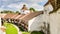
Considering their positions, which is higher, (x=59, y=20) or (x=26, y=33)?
(x=59, y=20)

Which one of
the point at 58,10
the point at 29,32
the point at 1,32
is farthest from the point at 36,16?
the point at 58,10

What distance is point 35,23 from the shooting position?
2048 cm

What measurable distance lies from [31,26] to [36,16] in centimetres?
126

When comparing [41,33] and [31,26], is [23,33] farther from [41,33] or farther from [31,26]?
[41,33]

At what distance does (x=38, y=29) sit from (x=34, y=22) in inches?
42.0

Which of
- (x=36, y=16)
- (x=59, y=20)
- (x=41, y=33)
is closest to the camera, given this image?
(x=59, y=20)

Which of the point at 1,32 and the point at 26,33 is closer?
the point at 1,32

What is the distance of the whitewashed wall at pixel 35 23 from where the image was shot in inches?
792

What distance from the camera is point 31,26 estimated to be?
68.1ft

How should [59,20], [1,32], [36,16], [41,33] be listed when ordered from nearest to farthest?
1. [59,20]
2. [1,32]
3. [41,33]
4. [36,16]

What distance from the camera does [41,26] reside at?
1977 centimetres

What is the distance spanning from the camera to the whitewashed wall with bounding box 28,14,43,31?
20.1 metres

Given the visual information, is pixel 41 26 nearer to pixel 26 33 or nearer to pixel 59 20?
pixel 26 33

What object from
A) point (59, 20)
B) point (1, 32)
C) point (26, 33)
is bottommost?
point (26, 33)
